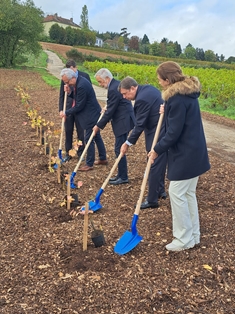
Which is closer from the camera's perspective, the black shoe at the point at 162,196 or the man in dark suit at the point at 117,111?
the black shoe at the point at 162,196

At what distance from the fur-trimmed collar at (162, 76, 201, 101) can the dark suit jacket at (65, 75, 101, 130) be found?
2722mm

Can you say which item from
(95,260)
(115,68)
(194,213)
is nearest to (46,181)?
(95,260)

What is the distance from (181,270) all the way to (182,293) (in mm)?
308

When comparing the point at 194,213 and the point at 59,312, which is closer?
the point at 59,312

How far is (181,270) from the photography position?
313cm

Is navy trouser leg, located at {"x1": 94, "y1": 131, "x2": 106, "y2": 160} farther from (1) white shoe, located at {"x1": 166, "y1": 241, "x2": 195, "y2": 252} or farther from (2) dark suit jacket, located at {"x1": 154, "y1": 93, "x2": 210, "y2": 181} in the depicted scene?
(1) white shoe, located at {"x1": 166, "y1": 241, "x2": 195, "y2": 252}

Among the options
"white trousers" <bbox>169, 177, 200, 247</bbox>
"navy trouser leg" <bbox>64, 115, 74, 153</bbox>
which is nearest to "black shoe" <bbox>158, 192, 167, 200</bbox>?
"white trousers" <bbox>169, 177, 200, 247</bbox>

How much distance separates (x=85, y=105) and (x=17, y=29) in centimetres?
2703

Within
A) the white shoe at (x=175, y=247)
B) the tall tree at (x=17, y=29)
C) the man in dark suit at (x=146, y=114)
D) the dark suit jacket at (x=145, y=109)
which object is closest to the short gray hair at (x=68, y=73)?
the man in dark suit at (x=146, y=114)

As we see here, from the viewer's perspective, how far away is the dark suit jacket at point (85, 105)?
557 centimetres

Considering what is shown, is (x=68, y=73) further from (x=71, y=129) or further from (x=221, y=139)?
(x=221, y=139)

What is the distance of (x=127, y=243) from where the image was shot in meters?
3.42

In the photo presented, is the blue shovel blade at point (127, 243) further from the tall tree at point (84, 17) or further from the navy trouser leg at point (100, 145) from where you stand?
the tall tree at point (84, 17)

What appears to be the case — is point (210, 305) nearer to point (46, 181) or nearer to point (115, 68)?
point (46, 181)
